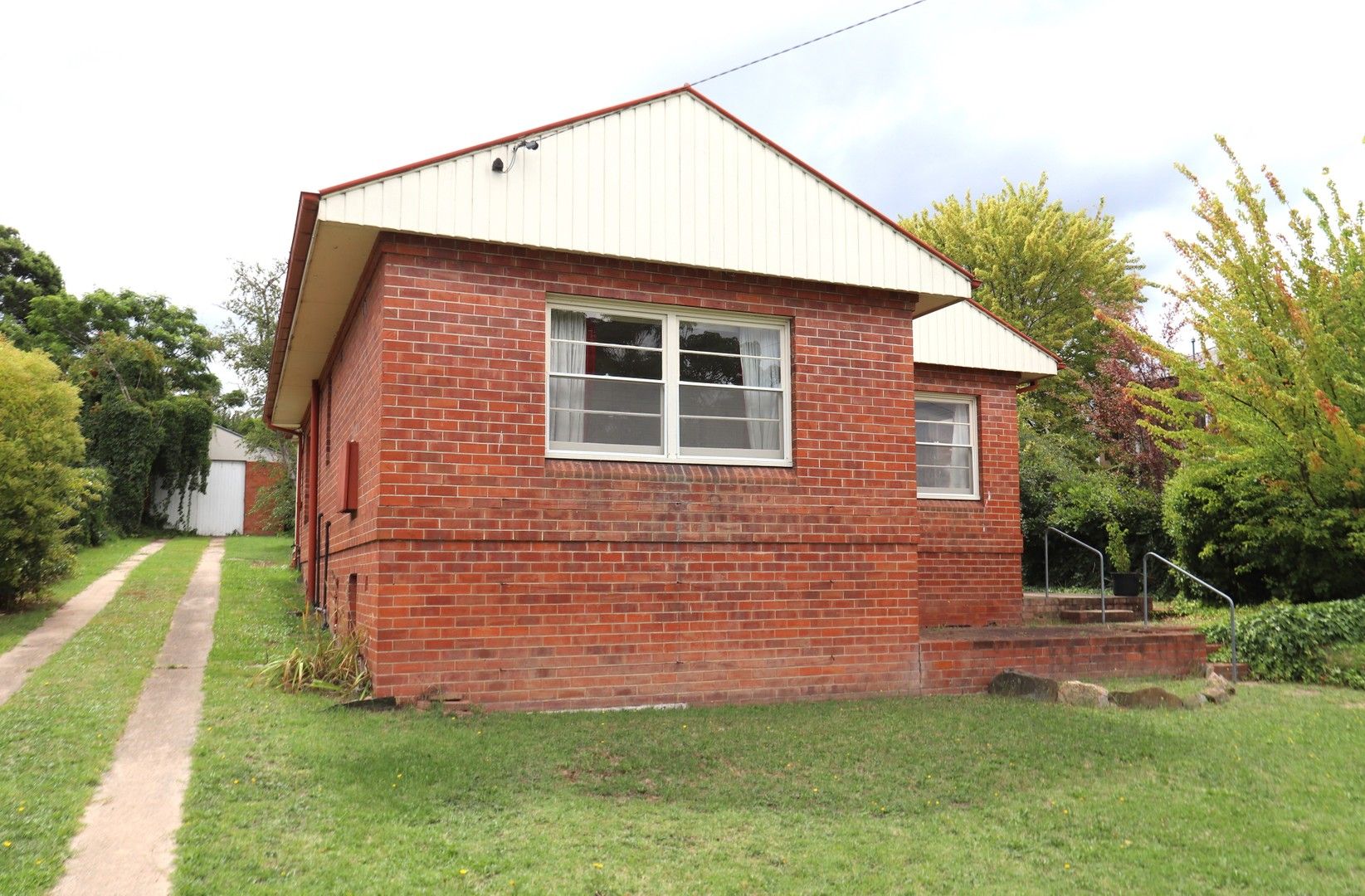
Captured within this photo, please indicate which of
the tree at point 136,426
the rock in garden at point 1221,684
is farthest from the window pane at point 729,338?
the tree at point 136,426

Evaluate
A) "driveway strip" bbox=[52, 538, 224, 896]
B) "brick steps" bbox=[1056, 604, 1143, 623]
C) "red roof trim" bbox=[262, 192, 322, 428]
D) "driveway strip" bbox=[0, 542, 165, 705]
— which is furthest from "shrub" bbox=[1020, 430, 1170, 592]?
"driveway strip" bbox=[0, 542, 165, 705]

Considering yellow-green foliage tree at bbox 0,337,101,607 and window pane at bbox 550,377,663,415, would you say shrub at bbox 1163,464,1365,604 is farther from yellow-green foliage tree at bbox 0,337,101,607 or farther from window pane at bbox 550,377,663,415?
yellow-green foliage tree at bbox 0,337,101,607

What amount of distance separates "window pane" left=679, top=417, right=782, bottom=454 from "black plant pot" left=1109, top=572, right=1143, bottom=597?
25.2 ft

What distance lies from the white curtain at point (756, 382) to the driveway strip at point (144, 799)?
4761 mm

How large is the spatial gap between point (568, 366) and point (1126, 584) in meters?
9.67

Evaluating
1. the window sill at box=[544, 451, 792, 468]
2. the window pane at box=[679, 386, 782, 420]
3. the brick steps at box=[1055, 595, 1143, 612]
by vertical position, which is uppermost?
the window pane at box=[679, 386, 782, 420]

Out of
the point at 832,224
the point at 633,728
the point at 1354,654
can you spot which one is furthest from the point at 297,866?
the point at 1354,654

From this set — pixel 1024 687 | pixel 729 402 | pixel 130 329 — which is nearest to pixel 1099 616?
pixel 1024 687

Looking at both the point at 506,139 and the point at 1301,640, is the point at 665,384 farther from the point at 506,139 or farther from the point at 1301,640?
the point at 1301,640

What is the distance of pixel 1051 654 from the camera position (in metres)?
9.51

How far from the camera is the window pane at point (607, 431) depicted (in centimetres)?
826

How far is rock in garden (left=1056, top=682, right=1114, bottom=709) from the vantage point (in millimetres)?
8211

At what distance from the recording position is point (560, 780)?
598 cm

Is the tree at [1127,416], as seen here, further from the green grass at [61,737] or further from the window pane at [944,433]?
the green grass at [61,737]
